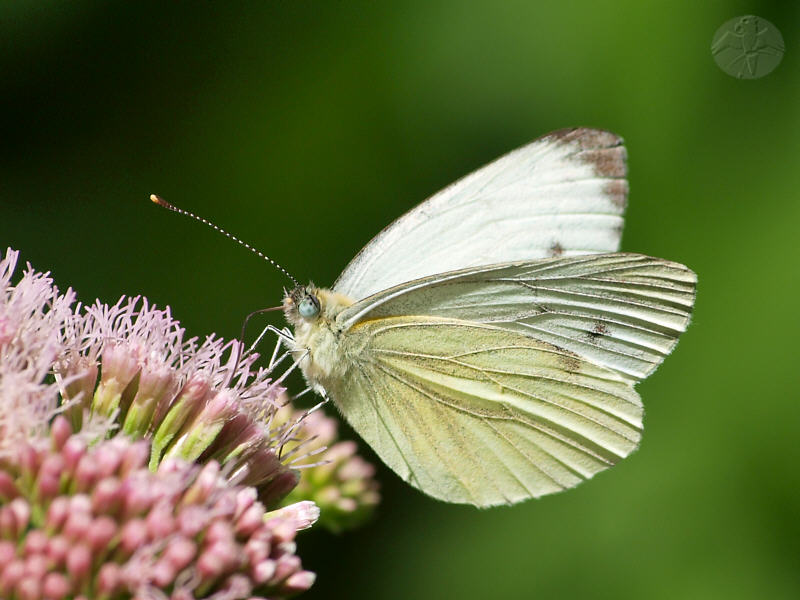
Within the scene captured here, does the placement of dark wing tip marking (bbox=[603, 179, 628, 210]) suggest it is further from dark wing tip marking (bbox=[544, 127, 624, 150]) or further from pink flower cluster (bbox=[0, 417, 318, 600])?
pink flower cluster (bbox=[0, 417, 318, 600])

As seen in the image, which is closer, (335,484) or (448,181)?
(335,484)

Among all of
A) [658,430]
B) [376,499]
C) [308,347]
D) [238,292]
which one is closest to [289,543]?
[308,347]

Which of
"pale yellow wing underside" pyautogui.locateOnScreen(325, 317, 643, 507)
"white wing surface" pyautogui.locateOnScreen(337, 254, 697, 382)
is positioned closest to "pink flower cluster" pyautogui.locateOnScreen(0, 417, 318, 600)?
"pale yellow wing underside" pyautogui.locateOnScreen(325, 317, 643, 507)

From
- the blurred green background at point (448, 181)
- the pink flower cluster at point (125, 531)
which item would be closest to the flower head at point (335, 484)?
the blurred green background at point (448, 181)

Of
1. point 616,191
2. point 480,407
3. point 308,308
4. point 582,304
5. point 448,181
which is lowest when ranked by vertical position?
point 480,407

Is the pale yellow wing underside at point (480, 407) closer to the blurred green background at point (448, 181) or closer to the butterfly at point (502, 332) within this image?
the butterfly at point (502, 332)

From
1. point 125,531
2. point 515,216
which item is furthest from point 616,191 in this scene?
point 125,531

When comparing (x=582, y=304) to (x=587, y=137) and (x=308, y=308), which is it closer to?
(x=587, y=137)
